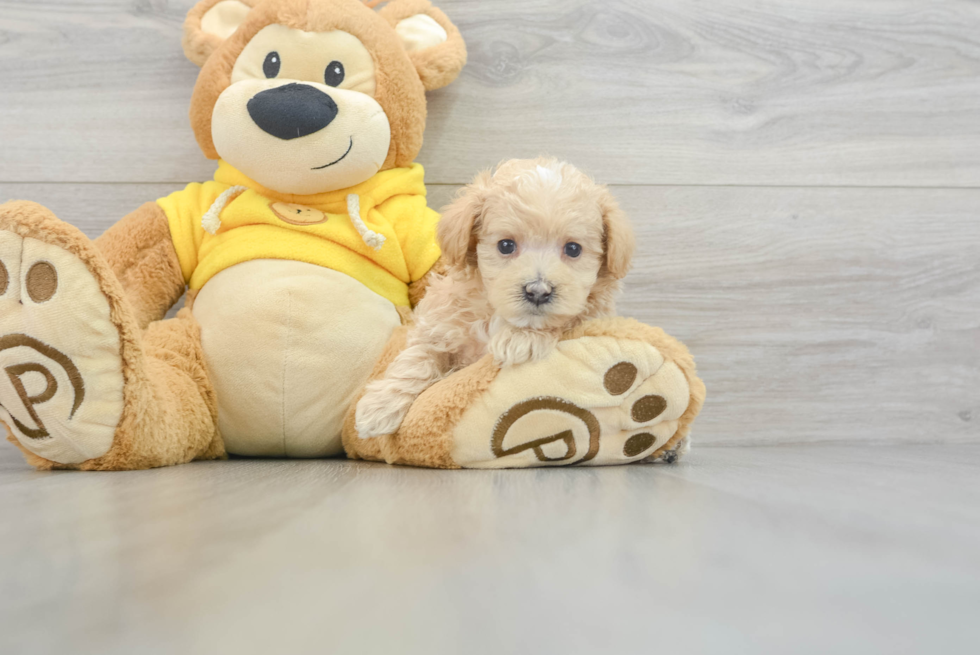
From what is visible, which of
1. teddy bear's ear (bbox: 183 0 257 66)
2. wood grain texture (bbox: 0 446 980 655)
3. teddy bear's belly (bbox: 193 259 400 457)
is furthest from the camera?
teddy bear's ear (bbox: 183 0 257 66)

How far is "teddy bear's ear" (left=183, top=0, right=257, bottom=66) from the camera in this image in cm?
106

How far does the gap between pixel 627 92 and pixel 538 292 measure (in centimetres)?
62

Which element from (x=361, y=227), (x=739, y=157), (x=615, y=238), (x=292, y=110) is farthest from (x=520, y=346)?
(x=739, y=157)

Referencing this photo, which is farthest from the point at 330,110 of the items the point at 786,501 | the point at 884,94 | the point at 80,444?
the point at 884,94

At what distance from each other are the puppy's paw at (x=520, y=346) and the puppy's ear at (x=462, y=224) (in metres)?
0.12

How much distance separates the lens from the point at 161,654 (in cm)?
31

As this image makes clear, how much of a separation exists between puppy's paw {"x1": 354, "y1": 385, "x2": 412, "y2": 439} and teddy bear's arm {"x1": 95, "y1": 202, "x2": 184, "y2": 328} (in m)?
0.42

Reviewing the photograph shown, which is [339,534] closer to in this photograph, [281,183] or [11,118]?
[281,183]

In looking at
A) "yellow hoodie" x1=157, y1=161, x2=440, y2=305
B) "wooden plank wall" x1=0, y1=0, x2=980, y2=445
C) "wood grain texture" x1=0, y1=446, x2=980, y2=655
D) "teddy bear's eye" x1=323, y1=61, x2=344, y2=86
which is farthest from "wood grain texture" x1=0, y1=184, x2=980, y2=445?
"wood grain texture" x1=0, y1=446, x2=980, y2=655

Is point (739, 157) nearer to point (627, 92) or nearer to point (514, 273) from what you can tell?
point (627, 92)

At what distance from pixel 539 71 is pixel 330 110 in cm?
44

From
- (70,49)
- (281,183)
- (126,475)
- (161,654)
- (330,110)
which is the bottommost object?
(126,475)

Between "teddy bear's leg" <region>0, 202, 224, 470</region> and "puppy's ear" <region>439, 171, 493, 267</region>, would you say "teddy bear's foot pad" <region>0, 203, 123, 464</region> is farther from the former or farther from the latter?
"puppy's ear" <region>439, 171, 493, 267</region>

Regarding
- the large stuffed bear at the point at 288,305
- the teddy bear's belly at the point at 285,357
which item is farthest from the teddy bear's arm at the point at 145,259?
the teddy bear's belly at the point at 285,357
